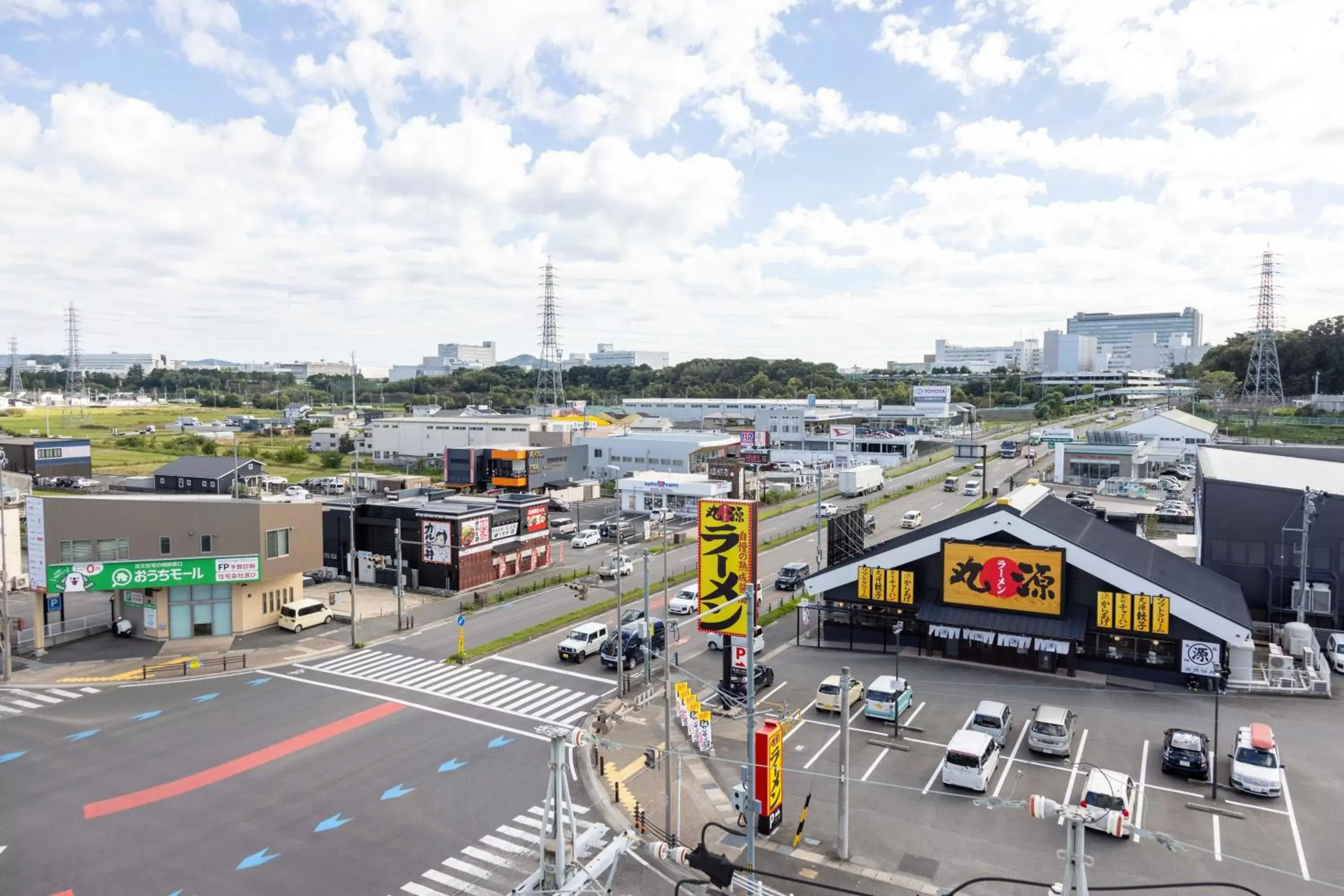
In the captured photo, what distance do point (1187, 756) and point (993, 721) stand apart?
4.68 m

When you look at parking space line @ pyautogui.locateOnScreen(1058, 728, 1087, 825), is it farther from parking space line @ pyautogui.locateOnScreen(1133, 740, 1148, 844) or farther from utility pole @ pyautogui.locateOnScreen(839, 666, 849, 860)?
utility pole @ pyautogui.locateOnScreen(839, 666, 849, 860)

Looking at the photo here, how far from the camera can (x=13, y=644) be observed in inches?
1339

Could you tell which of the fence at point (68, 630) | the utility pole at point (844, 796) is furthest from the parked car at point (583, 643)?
the fence at point (68, 630)

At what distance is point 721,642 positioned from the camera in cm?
3309

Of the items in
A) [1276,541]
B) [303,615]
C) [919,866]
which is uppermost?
[1276,541]

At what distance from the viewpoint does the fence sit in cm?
3397

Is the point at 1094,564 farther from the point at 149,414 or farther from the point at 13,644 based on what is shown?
the point at 149,414

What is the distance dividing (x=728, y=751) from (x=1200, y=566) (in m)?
25.0

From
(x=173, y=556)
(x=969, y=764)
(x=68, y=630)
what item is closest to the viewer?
(x=969, y=764)

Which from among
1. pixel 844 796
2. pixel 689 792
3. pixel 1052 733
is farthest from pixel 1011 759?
pixel 689 792

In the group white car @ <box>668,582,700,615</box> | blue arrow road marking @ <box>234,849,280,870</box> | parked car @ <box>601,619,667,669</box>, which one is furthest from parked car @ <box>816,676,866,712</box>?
blue arrow road marking @ <box>234,849,280,870</box>

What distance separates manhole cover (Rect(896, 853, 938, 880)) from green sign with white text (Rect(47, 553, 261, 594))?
2943 centimetres

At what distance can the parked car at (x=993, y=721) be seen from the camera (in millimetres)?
22672

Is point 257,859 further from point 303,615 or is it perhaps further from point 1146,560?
point 1146,560
